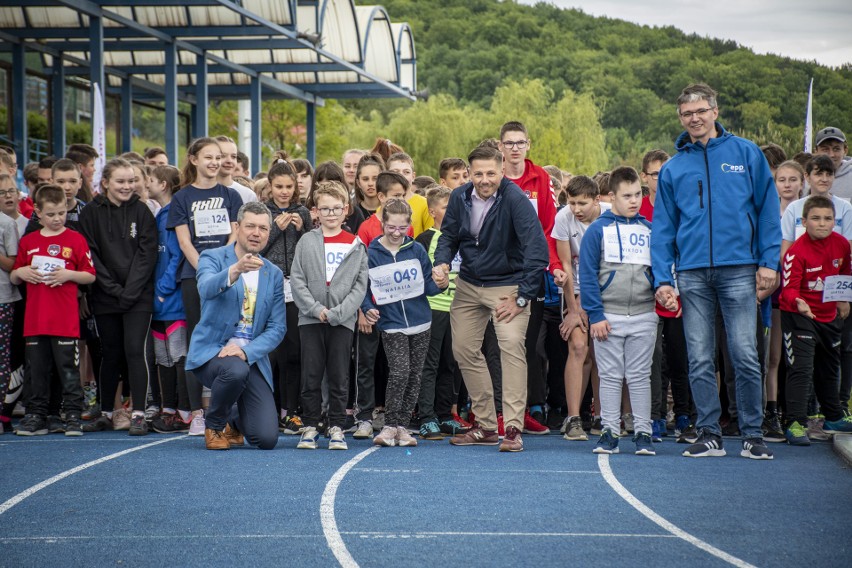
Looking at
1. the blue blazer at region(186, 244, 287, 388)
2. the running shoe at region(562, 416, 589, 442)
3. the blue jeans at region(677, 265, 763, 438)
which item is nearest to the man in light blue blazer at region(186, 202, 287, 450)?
the blue blazer at region(186, 244, 287, 388)

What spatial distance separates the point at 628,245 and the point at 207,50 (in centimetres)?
2087

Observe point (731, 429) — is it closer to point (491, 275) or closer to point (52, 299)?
point (491, 275)

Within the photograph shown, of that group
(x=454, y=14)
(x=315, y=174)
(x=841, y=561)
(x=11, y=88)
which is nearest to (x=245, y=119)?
(x=11, y=88)

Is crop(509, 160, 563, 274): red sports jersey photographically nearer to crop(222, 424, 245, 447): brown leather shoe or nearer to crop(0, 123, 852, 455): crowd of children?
crop(0, 123, 852, 455): crowd of children

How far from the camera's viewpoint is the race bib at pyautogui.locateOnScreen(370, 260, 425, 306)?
30.9 ft

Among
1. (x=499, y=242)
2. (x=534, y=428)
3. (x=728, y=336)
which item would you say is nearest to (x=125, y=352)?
(x=499, y=242)

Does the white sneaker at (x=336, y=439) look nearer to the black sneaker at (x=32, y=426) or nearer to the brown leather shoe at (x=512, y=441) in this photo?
the brown leather shoe at (x=512, y=441)

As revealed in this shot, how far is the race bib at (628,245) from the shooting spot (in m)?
8.77

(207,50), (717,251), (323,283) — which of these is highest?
(207,50)

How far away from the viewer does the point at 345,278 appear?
941 centimetres

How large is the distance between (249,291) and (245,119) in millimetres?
31126

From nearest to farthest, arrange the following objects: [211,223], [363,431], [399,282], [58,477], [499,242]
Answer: [58,477]
[499,242]
[399,282]
[363,431]
[211,223]

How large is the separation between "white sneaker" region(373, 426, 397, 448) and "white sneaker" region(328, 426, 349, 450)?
0.79 feet

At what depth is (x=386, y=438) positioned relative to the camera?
355 inches
